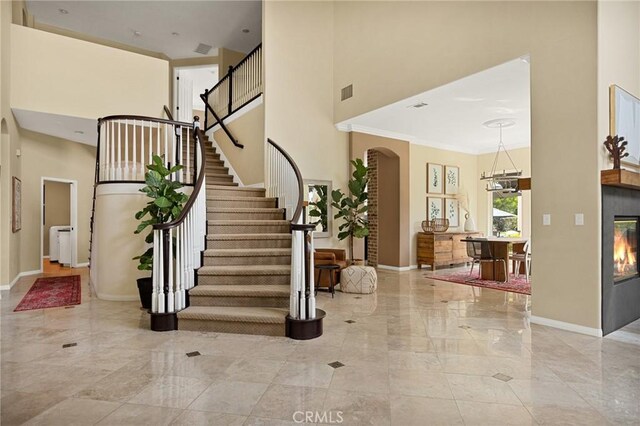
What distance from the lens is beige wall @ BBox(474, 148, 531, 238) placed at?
31.3 ft

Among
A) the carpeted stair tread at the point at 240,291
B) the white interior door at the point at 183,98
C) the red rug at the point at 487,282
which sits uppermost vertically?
the white interior door at the point at 183,98

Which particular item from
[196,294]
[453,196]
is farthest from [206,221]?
[453,196]

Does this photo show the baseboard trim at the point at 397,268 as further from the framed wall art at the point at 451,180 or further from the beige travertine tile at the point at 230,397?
the beige travertine tile at the point at 230,397

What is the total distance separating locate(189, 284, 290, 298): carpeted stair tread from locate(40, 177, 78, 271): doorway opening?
6085 millimetres

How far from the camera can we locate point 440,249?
8766 mm

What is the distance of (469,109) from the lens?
6.72m

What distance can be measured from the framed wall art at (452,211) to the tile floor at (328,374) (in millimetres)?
5523

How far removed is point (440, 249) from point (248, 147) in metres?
4.93

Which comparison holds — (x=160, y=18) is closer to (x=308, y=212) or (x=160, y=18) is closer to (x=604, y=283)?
(x=308, y=212)

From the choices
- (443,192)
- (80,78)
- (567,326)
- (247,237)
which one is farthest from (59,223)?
(567,326)

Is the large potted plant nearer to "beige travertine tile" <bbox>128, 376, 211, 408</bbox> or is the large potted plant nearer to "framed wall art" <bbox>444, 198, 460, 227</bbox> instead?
"beige travertine tile" <bbox>128, 376, 211, 408</bbox>

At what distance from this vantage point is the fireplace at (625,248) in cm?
424

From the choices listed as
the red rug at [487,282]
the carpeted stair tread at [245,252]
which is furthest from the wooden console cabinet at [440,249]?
the carpeted stair tread at [245,252]

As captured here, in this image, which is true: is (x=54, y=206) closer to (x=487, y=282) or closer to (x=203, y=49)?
(x=203, y=49)
